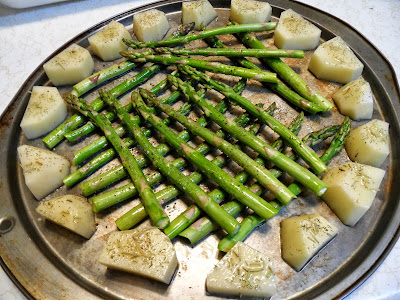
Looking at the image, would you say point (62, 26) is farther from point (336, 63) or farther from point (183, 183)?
point (336, 63)

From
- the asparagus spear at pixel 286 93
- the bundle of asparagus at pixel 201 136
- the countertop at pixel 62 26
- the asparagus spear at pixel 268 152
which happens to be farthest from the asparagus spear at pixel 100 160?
the countertop at pixel 62 26

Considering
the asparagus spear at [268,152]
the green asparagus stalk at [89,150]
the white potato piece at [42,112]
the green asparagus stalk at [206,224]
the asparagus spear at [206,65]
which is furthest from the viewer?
the asparagus spear at [206,65]

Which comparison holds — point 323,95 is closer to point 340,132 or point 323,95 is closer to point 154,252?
point 340,132

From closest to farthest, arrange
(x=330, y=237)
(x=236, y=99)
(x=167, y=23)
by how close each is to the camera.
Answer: (x=330, y=237)
(x=236, y=99)
(x=167, y=23)

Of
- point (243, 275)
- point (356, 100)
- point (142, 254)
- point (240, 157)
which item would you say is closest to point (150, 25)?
point (240, 157)

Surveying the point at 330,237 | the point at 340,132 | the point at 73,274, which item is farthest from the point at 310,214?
the point at 73,274

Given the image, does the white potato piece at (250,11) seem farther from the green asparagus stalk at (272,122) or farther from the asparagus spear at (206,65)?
the green asparagus stalk at (272,122)
